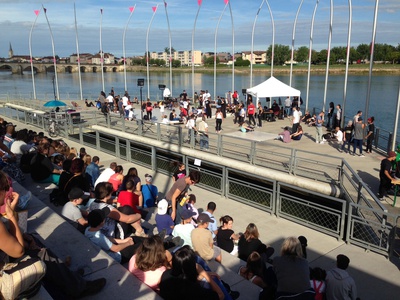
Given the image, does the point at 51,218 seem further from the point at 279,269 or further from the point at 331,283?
the point at 331,283

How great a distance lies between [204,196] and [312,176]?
3.35 m

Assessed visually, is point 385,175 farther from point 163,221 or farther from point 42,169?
point 42,169

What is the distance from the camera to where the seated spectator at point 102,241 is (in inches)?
205

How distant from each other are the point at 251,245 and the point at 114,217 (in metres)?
2.37

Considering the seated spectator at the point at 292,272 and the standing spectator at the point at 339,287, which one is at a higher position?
the seated spectator at the point at 292,272

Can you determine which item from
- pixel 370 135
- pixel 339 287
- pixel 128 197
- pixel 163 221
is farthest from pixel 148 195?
pixel 370 135

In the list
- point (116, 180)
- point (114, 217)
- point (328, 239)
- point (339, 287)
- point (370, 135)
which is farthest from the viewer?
point (370, 135)

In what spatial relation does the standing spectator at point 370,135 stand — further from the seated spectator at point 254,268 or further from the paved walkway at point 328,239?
the seated spectator at point 254,268

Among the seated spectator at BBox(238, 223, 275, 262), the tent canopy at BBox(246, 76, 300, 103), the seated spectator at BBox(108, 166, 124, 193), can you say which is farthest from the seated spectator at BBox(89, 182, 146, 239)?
the tent canopy at BBox(246, 76, 300, 103)

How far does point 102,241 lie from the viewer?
5227 mm

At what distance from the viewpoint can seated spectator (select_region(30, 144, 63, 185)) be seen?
8.74 m

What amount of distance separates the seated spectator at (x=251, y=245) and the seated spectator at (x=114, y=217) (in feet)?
5.90

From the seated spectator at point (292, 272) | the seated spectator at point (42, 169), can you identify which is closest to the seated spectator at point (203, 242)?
the seated spectator at point (292, 272)

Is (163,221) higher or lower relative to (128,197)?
lower
